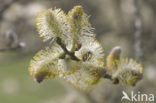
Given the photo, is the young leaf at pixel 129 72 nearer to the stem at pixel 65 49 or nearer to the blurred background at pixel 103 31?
the stem at pixel 65 49

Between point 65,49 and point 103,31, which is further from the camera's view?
point 103,31

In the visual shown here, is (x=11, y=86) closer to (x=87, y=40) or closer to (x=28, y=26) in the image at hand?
(x=28, y=26)

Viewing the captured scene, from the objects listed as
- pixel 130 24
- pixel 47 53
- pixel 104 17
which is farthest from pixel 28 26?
pixel 47 53

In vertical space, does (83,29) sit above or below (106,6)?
below

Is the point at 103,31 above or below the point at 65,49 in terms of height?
above

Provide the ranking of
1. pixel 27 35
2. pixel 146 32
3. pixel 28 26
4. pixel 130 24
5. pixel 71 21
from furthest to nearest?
pixel 27 35
pixel 28 26
pixel 146 32
pixel 130 24
pixel 71 21

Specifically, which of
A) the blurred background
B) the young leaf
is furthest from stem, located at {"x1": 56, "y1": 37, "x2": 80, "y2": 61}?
the blurred background

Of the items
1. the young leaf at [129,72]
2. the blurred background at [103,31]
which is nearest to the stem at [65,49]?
the young leaf at [129,72]

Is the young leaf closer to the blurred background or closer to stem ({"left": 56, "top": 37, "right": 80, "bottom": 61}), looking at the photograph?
stem ({"left": 56, "top": 37, "right": 80, "bottom": 61})

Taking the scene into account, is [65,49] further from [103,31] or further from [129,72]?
[103,31]

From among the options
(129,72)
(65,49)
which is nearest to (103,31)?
(129,72)

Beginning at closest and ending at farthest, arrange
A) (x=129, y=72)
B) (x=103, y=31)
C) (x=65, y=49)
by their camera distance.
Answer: (x=65, y=49), (x=129, y=72), (x=103, y=31)
